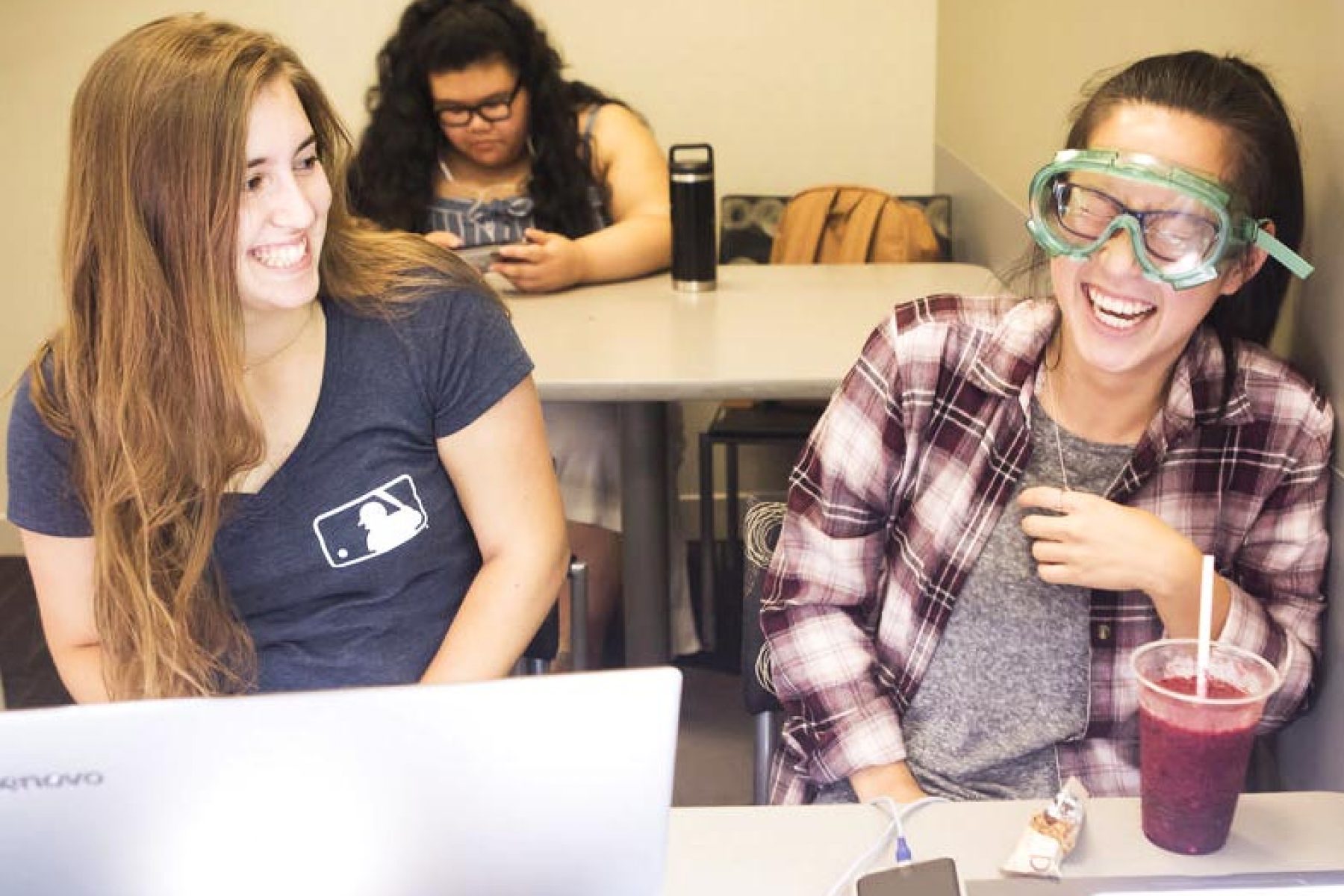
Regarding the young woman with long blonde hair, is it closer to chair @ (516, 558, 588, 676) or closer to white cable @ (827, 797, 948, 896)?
chair @ (516, 558, 588, 676)

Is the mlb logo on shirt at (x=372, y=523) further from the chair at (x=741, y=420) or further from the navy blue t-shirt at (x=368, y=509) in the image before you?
the chair at (x=741, y=420)

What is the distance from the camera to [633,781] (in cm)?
79

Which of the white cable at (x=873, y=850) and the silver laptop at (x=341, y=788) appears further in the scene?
the white cable at (x=873, y=850)

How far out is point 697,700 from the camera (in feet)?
9.32

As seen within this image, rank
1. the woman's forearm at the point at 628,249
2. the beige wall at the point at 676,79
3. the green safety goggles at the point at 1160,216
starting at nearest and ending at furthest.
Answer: the green safety goggles at the point at 1160,216 → the woman's forearm at the point at 628,249 → the beige wall at the point at 676,79

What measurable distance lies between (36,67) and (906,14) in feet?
7.05

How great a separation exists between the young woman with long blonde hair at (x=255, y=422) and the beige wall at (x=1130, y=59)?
0.79 m

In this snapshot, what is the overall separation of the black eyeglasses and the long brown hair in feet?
4.24

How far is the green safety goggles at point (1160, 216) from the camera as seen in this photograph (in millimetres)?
1237

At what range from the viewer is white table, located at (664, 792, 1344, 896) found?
104 centimetres

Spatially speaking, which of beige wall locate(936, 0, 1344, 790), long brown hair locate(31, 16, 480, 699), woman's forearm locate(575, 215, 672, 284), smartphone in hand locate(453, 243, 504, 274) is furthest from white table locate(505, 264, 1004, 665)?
long brown hair locate(31, 16, 480, 699)

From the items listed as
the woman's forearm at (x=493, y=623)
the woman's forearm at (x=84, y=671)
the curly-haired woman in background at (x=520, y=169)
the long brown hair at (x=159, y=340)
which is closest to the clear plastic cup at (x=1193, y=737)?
the woman's forearm at (x=493, y=623)

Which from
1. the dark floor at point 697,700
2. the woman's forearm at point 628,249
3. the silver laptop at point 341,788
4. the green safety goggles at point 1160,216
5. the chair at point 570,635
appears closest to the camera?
the silver laptop at point 341,788

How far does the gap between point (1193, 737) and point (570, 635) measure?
3.57 feet
